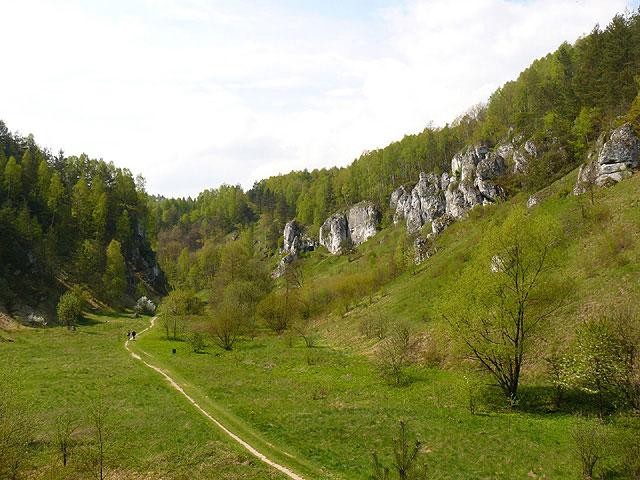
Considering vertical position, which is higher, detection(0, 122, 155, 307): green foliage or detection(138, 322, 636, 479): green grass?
detection(0, 122, 155, 307): green foliage

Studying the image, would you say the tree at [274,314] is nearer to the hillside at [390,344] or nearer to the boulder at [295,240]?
the hillside at [390,344]

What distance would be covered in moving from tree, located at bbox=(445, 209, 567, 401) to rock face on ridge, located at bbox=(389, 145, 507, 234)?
8287 cm

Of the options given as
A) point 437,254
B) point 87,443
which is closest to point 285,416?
point 87,443

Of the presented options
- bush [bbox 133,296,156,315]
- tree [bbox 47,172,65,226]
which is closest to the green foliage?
tree [bbox 47,172,65,226]

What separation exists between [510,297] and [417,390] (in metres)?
10.9

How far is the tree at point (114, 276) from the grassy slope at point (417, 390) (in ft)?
150

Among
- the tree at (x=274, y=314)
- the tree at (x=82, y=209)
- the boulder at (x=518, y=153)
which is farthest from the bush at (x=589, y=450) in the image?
the tree at (x=82, y=209)

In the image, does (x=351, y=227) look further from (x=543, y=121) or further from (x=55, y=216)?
(x=55, y=216)

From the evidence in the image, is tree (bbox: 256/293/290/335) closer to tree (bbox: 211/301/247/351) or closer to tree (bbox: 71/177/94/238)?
tree (bbox: 211/301/247/351)

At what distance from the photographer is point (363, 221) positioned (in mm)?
172875

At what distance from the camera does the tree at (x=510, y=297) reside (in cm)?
3061

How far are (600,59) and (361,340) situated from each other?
7516 cm

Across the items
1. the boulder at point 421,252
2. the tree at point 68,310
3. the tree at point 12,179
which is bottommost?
the tree at point 68,310

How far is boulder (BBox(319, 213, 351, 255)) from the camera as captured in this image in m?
171
